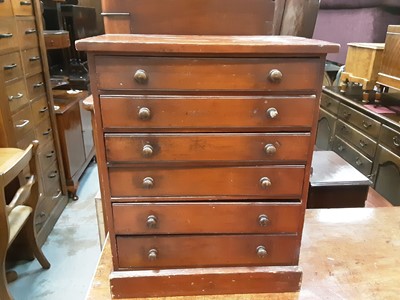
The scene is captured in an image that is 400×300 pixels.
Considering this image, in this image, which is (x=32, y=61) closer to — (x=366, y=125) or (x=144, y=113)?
(x=144, y=113)

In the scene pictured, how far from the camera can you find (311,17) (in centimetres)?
96

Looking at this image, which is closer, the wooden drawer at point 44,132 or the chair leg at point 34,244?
the chair leg at point 34,244

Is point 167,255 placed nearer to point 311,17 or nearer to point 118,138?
point 118,138

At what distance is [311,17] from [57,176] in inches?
73.5

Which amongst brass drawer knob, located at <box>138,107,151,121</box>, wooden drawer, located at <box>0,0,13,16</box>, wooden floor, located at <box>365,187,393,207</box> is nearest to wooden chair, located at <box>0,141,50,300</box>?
wooden drawer, located at <box>0,0,13,16</box>

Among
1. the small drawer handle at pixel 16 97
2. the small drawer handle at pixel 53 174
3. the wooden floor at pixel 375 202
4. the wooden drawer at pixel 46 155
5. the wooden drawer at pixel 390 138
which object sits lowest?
the small drawer handle at pixel 53 174

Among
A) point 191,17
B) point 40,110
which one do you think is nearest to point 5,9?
point 40,110

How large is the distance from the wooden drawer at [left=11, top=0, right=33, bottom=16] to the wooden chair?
670 mm

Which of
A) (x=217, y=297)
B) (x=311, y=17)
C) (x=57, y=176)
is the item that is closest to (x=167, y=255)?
(x=217, y=297)

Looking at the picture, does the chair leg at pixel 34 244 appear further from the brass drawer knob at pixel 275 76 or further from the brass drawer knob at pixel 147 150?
the brass drawer knob at pixel 275 76

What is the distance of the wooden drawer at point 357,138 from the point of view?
7.37ft

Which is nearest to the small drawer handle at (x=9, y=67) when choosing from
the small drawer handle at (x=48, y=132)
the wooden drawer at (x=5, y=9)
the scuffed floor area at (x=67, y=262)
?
the wooden drawer at (x=5, y=9)

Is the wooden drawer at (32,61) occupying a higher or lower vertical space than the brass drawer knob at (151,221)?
higher

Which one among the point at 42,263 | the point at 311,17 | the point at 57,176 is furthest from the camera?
the point at 57,176
